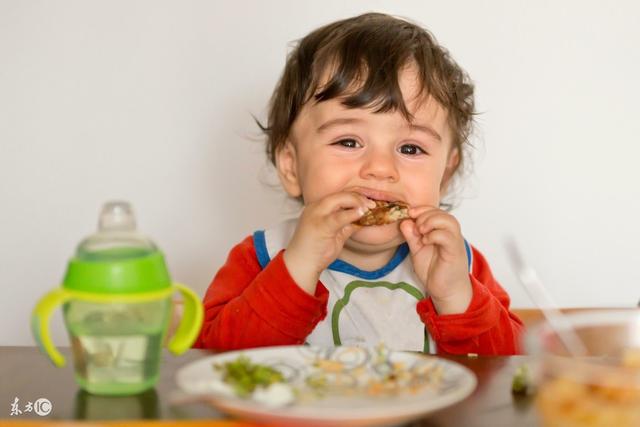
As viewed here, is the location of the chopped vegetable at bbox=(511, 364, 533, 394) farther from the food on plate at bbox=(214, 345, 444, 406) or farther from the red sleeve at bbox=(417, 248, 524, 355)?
the red sleeve at bbox=(417, 248, 524, 355)

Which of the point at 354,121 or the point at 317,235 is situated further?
the point at 354,121

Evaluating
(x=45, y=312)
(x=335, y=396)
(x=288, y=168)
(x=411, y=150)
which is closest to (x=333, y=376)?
(x=335, y=396)

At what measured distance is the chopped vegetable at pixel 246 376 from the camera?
29.0 inches

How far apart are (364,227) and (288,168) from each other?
10.2 inches

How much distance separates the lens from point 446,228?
1.23 meters

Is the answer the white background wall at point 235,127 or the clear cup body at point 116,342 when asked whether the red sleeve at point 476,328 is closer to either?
the clear cup body at point 116,342

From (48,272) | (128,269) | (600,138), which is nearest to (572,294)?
(600,138)

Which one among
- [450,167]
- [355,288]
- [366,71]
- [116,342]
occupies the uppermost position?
[366,71]

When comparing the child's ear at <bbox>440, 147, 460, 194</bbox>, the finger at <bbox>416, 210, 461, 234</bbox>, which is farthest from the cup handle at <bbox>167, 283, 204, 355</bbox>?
the child's ear at <bbox>440, 147, 460, 194</bbox>

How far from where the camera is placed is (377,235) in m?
1.40

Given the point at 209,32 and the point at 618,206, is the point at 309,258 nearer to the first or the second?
the point at 209,32

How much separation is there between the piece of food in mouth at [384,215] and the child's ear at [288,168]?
268 millimetres

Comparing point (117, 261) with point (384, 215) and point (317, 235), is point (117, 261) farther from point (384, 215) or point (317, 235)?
point (384, 215)

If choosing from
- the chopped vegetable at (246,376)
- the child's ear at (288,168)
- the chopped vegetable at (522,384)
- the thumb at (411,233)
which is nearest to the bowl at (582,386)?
the chopped vegetable at (522,384)
